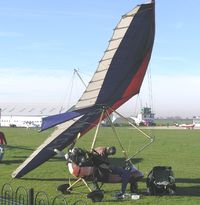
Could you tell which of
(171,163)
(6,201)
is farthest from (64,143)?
(171,163)

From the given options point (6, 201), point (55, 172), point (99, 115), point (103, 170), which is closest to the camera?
point (6, 201)

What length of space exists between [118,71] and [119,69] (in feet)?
0.19

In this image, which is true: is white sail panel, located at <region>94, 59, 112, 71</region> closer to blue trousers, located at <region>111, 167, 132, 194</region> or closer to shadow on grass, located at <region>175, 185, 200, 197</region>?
blue trousers, located at <region>111, 167, 132, 194</region>

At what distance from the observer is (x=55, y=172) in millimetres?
17359

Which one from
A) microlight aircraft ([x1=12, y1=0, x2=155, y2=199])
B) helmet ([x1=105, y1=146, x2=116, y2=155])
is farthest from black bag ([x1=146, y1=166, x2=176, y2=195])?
microlight aircraft ([x1=12, y1=0, x2=155, y2=199])

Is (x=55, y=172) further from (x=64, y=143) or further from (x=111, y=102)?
(x=111, y=102)

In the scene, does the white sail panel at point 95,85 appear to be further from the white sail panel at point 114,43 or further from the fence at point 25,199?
the fence at point 25,199

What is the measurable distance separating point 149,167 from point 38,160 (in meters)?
6.08

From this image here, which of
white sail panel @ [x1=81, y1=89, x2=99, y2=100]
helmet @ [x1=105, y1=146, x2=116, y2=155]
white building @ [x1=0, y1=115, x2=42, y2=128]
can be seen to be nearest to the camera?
white sail panel @ [x1=81, y1=89, x2=99, y2=100]

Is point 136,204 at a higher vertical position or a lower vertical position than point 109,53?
lower

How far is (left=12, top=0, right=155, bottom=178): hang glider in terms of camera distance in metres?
11.2

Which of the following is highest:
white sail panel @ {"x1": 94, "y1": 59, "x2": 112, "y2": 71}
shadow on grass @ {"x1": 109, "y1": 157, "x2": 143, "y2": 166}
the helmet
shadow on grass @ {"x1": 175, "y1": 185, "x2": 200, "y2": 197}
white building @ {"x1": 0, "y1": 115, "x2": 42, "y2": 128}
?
white building @ {"x1": 0, "y1": 115, "x2": 42, "y2": 128}

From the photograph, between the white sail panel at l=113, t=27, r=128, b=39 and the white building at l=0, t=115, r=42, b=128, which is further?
the white building at l=0, t=115, r=42, b=128

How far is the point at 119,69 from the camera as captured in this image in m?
11.8
